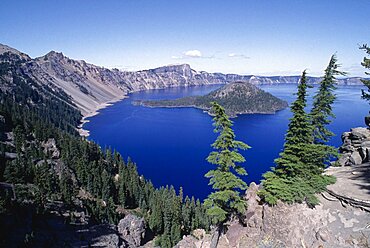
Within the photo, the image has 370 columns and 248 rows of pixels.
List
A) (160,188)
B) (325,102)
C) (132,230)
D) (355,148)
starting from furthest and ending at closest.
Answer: (160,188) < (132,230) < (355,148) < (325,102)

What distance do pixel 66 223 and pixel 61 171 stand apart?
36222 mm

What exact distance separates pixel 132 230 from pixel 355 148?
53.5 meters

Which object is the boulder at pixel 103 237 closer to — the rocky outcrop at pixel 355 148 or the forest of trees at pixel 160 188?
the forest of trees at pixel 160 188

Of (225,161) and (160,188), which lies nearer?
(225,161)

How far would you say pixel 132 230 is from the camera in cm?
6756

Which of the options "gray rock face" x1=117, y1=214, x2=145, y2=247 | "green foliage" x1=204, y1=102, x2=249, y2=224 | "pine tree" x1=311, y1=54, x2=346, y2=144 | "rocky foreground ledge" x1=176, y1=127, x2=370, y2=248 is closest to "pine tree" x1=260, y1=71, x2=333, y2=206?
"rocky foreground ledge" x1=176, y1=127, x2=370, y2=248

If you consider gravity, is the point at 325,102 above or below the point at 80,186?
above

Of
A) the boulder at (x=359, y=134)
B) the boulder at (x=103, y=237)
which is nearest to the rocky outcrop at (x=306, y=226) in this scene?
Answer: the boulder at (x=359, y=134)

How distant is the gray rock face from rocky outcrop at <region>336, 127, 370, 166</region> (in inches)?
1950

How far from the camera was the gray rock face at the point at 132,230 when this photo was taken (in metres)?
66.6

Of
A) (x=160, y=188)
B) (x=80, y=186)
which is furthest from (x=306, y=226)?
(x=80, y=186)

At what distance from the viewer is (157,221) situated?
71.8 metres

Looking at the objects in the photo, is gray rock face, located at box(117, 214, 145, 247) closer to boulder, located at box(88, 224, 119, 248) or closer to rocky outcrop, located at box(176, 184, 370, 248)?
boulder, located at box(88, 224, 119, 248)

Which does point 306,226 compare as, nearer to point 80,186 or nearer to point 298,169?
point 298,169
